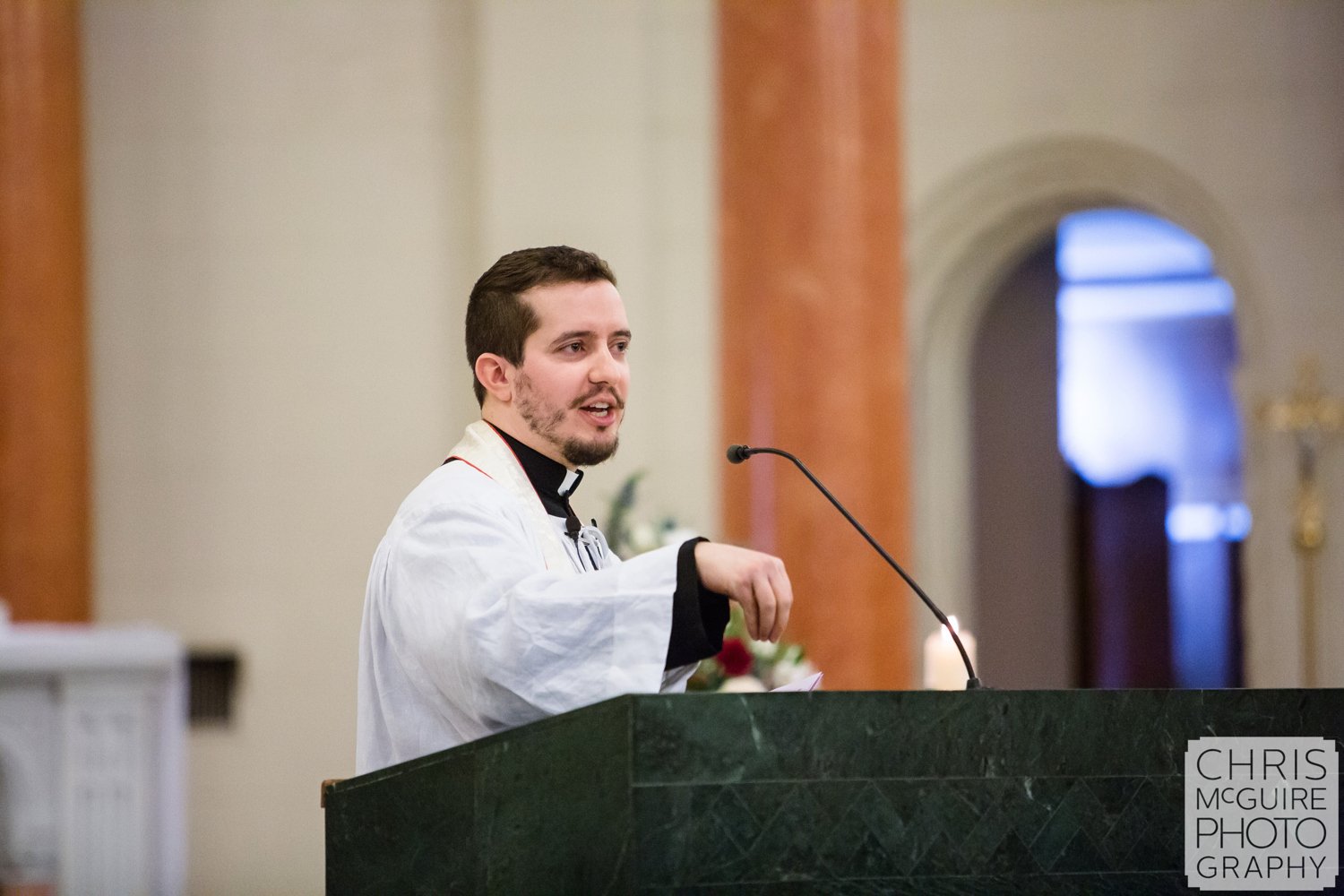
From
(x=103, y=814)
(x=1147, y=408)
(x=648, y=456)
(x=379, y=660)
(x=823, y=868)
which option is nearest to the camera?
(x=823, y=868)

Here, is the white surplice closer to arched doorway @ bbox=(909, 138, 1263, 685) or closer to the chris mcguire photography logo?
the chris mcguire photography logo

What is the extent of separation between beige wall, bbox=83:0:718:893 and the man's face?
5.83 metres

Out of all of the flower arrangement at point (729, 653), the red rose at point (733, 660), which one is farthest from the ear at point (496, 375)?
the red rose at point (733, 660)

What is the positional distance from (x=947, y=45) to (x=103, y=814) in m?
5.37

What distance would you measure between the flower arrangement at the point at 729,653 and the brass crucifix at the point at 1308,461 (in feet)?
10.4

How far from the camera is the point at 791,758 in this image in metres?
1.76

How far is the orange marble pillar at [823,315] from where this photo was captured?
6.15 meters

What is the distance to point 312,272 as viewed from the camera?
8.61 metres

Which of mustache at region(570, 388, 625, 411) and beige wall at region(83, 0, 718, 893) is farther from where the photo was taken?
beige wall at region(83, 0, 718, 893)

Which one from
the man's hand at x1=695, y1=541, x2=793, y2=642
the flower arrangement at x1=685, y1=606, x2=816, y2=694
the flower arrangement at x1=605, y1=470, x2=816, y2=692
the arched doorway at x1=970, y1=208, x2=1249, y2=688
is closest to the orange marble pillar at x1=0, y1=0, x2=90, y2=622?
the flower arrangement at x1=605, y1=470, x2=816, y2=692

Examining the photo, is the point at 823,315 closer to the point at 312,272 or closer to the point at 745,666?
the point at 745,666

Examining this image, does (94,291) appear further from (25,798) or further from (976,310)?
(976,310)

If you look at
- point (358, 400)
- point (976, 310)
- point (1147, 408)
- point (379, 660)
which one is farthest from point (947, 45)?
point (379, 660)

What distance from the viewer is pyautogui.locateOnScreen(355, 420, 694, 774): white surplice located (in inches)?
77.5
